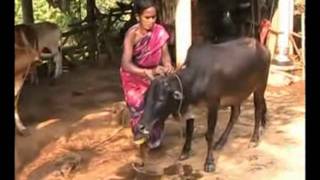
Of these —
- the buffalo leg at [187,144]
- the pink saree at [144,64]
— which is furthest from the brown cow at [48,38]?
the buffalo leg at [187,144]

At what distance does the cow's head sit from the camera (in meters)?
3.87

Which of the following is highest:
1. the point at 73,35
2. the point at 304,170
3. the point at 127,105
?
the point at 73,35

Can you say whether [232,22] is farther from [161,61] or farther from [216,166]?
[216,166]

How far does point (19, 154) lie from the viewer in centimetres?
391

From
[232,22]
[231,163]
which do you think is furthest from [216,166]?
[232,22]

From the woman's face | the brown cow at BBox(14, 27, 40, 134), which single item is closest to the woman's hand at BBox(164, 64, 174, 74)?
the woman's face

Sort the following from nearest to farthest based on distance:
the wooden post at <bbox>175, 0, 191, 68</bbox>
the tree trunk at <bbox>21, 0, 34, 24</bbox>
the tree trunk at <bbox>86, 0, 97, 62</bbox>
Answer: the tree trunk at <bbox>21, 0, 34, 24</bbox> < the wooden post at <bbox>175, 0, 191, 68</bbox> < the tree trunk at <bbox>86, 0, 97, 62</bbox>

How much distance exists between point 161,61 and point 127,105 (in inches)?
9.7

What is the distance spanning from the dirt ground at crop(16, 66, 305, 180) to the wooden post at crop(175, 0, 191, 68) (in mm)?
245

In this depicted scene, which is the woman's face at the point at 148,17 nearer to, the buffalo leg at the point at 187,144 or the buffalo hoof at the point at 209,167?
the buffalo leg at the point at 187,144

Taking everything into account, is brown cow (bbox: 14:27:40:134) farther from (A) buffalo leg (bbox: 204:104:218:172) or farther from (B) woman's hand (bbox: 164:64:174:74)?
(A) buffalo leg (bbox: 204:104:218:172)

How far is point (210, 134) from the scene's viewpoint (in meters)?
4.00

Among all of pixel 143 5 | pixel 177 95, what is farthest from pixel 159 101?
pixel 143 5

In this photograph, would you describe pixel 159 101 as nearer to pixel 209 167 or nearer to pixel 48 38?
pixel 209 167
